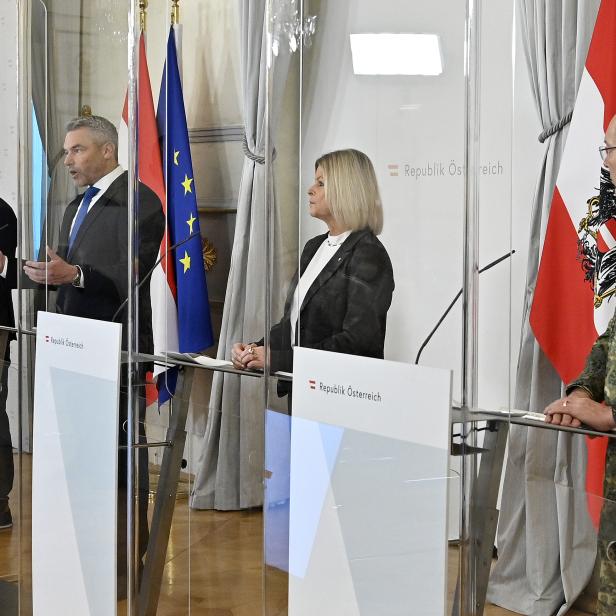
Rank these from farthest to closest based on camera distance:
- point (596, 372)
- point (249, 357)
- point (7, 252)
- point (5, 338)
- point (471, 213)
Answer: point (7, 252), point (5, 338), point (249, 357), point (596, 372), point (471, 213)

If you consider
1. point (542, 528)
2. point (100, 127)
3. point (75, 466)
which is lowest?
point (75, 466)

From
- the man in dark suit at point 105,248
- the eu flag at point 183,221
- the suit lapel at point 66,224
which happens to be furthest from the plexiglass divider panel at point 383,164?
the eu flag at point 183,221

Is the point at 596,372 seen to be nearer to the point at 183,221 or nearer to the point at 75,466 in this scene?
the point at 75,466

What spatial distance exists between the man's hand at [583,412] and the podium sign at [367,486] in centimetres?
39

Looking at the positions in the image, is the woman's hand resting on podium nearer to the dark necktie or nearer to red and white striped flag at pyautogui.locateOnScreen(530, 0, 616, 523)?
the dark necktie

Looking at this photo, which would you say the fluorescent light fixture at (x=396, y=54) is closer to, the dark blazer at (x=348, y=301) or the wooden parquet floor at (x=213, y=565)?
the dark blazer at (x=348, y=301)

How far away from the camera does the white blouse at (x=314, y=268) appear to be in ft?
4.86

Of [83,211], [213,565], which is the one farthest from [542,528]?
[83,211]

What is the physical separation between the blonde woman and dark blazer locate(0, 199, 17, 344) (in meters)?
1.50

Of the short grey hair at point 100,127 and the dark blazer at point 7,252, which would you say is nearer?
the short grey hair at point 100,127

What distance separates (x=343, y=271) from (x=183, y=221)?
191cm

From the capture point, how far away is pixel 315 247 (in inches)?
59.9

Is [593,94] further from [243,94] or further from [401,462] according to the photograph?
[243,94]

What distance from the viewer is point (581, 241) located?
225 centimetres
